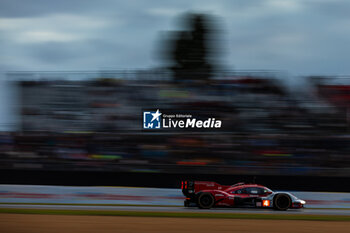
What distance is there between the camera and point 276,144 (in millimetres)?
15547

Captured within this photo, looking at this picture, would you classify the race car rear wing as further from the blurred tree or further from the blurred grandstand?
the blurred tree

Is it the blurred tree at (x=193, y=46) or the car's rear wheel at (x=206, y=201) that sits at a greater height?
the blurred tree at (x=193, y=46)

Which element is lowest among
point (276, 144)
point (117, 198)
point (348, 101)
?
point (117, 198)

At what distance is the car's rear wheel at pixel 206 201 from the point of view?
40.5 ft

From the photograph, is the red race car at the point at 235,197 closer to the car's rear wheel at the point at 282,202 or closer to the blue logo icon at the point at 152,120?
the car's rear wheel at the point at 282,202

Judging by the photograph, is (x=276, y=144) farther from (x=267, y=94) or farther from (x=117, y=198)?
(x=117, y=198)

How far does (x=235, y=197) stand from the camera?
40.4 ft

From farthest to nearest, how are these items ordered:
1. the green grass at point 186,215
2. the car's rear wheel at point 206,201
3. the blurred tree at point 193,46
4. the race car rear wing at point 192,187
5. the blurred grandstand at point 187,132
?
the blurred tree at point 193,46
the blurred grandstand at point 187,132
the car's rear wheel at point 206,201
the race car rear wing at point 192,187
the green grass at point 186,215

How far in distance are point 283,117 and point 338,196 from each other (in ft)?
12.5

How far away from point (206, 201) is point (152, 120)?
4.58 meters

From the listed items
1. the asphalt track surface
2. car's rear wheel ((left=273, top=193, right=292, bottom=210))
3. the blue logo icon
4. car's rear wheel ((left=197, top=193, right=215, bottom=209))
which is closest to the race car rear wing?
car's rear wheel ((left=197, top=193, right=215, bottom=209))

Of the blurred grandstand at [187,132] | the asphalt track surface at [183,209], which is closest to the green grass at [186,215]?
the asphalt track surface at [183,209]

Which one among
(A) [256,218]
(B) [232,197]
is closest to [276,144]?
(B) [232,197]

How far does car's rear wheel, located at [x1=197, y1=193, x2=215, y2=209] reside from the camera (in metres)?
12.4
